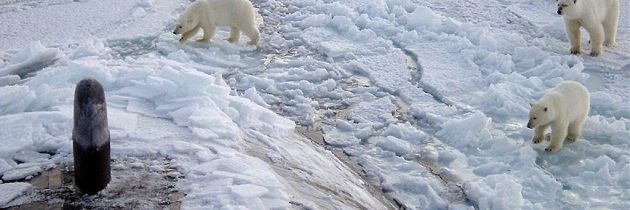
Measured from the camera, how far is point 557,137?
5250 mm

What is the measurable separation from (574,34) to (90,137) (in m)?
6.06

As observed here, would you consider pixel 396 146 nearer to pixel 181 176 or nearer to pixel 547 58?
pixel 181 176

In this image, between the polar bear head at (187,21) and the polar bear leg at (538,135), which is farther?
the polar bear head at (187,21)

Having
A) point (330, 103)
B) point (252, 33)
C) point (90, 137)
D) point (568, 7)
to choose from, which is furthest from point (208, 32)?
point (90, 137)

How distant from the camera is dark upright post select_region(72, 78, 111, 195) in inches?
120

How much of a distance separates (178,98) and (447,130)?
230 cm

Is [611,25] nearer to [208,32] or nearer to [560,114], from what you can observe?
[560,114]

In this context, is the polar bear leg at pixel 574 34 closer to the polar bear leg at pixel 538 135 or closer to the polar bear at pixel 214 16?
the polar bear leg at pixel 538 135

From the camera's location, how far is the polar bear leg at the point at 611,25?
7.73 metres

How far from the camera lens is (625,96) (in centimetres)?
643

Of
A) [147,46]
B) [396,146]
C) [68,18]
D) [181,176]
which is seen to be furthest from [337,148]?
[68,18]

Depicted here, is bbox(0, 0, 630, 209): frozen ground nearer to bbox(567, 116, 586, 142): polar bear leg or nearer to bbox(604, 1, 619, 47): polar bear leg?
bbox(567, 116, 586, 142): polar bear leg

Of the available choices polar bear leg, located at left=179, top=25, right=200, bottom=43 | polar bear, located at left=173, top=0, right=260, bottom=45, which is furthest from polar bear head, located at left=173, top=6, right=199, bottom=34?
polar bear leg, located at left=179, top=25, right=200, bottom=43

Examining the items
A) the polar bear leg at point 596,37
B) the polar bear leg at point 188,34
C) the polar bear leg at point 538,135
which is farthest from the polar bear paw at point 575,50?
the polar bear leg at point 188,34
